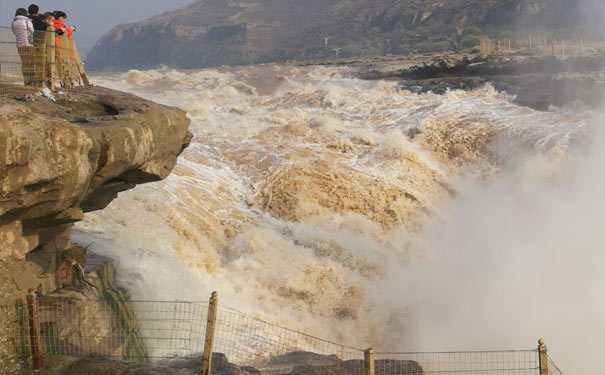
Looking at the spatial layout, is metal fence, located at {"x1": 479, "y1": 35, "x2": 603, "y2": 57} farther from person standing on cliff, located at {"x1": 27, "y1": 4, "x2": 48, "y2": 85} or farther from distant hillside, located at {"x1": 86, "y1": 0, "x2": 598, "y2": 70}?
person standing on cliff, located at {"x1": 27, "y1": 4, "x2": 48, "y2": 85}

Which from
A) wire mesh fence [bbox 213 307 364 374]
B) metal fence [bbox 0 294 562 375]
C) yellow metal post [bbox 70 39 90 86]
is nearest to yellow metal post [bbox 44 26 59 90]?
yellow metal post [bbox 70 39 90 86]

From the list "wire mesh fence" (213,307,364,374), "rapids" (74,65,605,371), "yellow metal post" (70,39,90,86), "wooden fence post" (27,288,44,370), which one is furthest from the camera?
"rapids" (74,65,605,371)

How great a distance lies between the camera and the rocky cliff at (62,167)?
17.2 ft

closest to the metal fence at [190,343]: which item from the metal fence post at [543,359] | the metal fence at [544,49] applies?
the metal fence post at [543,359]

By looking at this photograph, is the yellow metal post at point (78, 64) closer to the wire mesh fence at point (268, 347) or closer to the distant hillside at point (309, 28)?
the wire mesh fence at point (268, 347)

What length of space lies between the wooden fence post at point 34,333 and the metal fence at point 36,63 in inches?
93.3

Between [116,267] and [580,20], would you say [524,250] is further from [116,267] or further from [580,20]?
[580,20]

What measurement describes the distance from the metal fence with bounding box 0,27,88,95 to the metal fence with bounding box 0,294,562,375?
2.34 metres

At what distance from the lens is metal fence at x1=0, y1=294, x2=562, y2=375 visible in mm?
5898

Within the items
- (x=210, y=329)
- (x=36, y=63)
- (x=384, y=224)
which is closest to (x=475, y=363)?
(x=210, y=329)

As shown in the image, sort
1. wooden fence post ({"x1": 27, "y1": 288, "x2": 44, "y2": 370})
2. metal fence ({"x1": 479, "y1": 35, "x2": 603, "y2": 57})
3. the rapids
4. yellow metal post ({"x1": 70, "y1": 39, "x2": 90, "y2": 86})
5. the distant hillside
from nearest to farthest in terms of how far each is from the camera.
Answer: wooden fence post ({"x1": 27, "y1": 288, "x2": 44, "y2": 370}), yellow metal post ({"x1": 70, "y1": 39, "x2": 90, "y2": 86}), the rapids, metal fence ({"x1": 479, "y1": 35, "x2": 603, "y2": 57}), the distant hillside

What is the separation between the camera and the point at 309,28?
274 feet

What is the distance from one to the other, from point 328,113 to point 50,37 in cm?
1343

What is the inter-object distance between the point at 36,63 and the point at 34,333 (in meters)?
3.22
